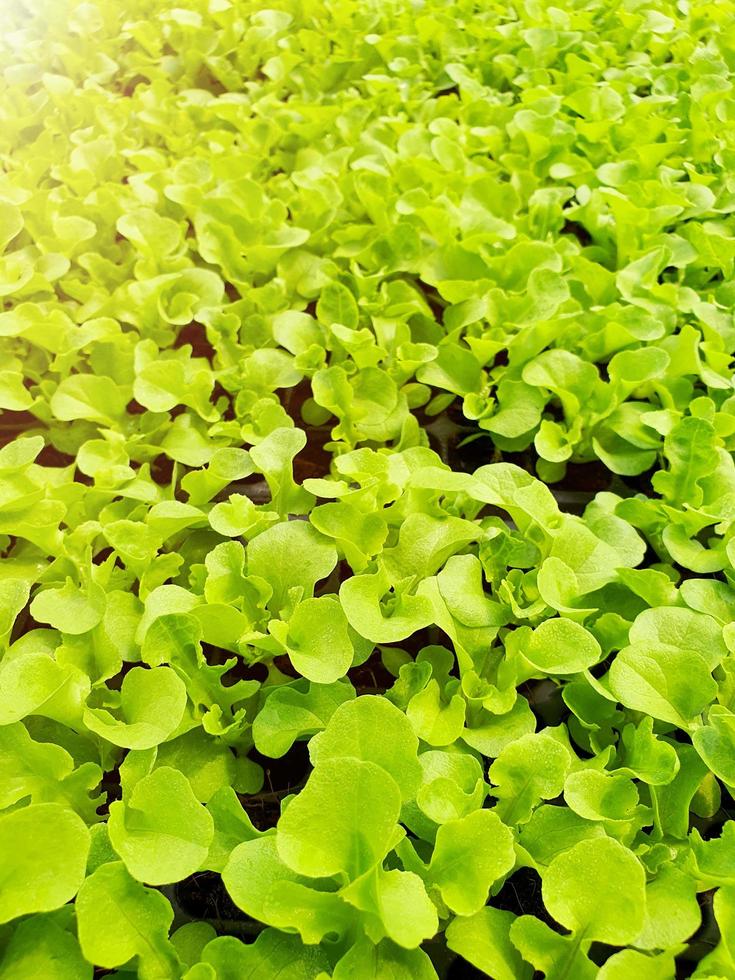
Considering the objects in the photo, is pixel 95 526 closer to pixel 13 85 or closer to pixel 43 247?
pixel 43 247

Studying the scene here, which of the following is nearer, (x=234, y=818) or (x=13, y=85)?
(x=234, y=818)

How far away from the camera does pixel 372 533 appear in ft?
2.49

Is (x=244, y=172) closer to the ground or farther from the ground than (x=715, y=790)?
farther from the ground

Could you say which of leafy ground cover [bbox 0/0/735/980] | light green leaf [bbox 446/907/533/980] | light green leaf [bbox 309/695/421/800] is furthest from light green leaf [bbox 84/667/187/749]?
light green leaf [bbox 446/907/533/980]

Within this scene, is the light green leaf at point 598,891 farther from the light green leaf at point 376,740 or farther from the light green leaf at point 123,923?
the light green leaf at point 123,923

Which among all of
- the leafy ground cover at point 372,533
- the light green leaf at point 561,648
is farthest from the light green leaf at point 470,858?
the light green leaf at point 561,648

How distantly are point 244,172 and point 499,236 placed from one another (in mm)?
470

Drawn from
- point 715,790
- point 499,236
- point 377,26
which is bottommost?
point 715,790

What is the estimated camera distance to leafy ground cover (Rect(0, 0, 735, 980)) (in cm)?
52

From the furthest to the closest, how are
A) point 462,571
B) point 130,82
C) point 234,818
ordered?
point 130,82 < point 462,571 < point 234,818

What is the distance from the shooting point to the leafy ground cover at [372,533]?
52cm

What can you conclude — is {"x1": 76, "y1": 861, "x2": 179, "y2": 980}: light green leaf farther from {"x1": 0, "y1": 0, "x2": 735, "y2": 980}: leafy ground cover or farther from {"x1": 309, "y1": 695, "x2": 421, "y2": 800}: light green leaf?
{"x1": 309, "y1": 695, "x2": 421, "y2": 800}: light green leaf

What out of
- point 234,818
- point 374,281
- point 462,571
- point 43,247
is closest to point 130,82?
point 43,247

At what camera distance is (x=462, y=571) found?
73 centimetres
